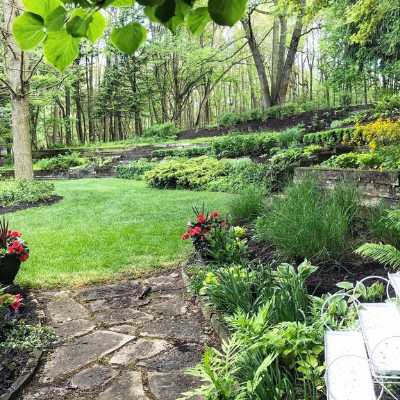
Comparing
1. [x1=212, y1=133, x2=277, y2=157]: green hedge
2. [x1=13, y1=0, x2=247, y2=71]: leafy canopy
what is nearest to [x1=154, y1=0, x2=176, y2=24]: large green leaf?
[x1=13, y1=0, x2=247, y2=71]: leafy canopy

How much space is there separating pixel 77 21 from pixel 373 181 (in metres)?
4.10

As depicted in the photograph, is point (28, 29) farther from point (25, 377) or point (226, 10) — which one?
point (25, 377)

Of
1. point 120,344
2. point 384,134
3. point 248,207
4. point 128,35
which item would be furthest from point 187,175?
point 128,35

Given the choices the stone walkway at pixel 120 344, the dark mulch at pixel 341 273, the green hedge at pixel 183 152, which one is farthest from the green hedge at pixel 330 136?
the stone walkway at pixel 120 344

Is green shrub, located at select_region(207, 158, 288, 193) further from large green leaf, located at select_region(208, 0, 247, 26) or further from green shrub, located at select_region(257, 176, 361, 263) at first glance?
large green leaf, located at select_region(208, 0, 247, 26)

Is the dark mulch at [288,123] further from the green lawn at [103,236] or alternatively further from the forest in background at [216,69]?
the green lawn at [103,236]

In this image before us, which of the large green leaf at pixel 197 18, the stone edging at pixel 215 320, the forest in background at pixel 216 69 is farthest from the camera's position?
the forest in background at pixel 216 69

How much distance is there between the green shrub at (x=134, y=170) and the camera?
44.0ft

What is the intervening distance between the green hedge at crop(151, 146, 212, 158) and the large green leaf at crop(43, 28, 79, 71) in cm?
1229

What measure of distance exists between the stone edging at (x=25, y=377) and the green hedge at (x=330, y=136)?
24.2 feet

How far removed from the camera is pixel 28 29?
60 centimetres

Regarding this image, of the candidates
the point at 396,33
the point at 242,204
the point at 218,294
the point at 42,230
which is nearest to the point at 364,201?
the point at 242,204

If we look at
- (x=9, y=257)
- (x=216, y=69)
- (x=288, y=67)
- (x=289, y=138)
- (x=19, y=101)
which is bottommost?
(x=9, y=257)

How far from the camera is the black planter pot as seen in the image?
9.93ft
